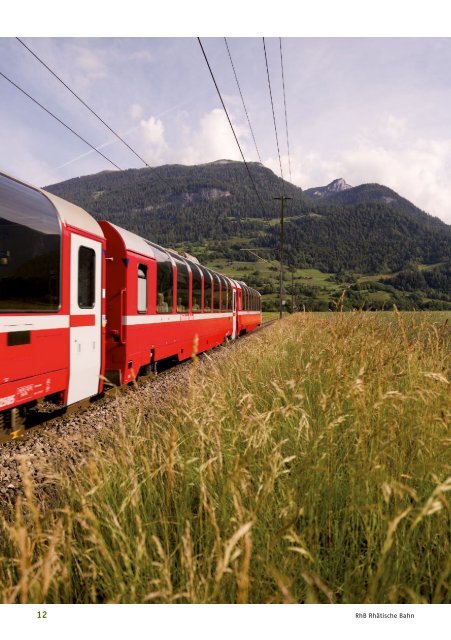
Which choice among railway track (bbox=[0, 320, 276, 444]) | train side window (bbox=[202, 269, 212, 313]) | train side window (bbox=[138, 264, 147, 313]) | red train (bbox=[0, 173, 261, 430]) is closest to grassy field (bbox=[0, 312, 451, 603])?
red train (bbox=[0, 173, 261, 430])

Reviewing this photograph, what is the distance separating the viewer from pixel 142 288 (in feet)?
28.4

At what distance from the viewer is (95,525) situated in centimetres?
161

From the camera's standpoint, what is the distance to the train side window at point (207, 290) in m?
14.6

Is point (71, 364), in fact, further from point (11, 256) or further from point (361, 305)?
point (361, 305)

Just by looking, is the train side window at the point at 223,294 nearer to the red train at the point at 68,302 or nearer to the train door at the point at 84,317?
the red train at the point at 68,302

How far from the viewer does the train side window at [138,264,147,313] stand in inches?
334

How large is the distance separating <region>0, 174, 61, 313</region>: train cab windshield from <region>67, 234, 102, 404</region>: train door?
18.4 inches

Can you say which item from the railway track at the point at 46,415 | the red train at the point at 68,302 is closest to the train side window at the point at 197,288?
the red train at the point at 68,302

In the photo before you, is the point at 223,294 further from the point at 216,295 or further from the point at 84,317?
the point at 84,317

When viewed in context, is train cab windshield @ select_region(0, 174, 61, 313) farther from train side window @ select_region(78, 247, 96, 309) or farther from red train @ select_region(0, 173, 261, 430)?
train side window @ select_region(78, 247, 96, 309)

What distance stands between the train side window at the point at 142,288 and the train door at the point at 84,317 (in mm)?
1652

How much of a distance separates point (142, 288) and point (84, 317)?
8.09ft

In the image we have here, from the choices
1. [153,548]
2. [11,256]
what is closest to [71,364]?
[11,256]
